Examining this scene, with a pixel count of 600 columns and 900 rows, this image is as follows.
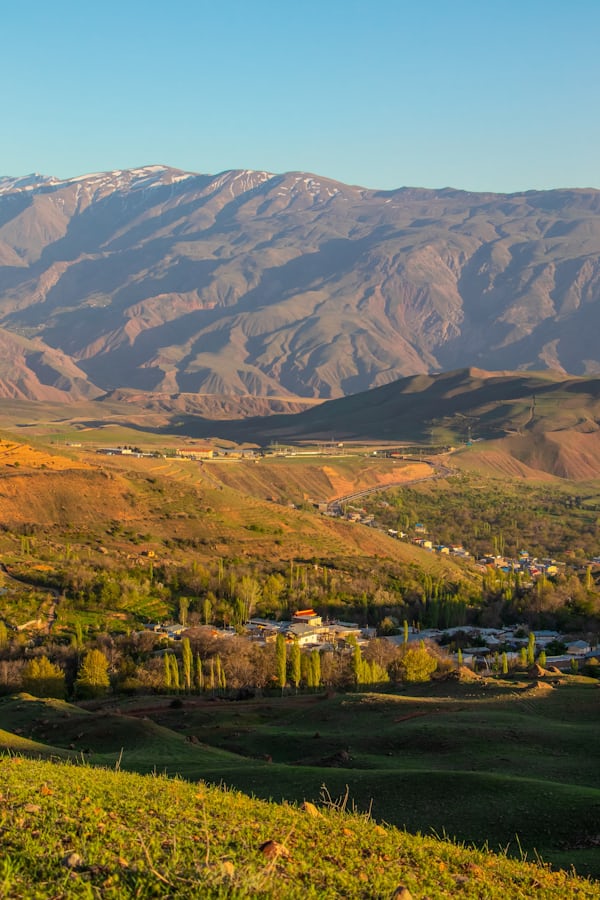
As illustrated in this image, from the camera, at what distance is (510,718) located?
116 ft

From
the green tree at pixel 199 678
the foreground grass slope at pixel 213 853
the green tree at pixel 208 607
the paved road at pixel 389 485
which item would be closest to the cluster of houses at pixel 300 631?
the green tree at pixel 208 607

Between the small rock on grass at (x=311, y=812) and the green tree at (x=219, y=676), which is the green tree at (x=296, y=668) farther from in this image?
the small rock on grass at (x=311, y=812)

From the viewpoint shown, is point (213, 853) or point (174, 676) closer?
point (213, 853)

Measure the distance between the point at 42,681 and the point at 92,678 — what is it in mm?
2640

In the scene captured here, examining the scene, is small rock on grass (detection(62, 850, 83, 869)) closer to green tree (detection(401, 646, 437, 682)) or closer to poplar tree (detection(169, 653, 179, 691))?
poplar tree (detection(169, 653, 179, 691))

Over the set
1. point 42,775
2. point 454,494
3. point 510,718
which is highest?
point 42,775

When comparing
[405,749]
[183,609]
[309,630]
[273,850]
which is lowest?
[309,630]

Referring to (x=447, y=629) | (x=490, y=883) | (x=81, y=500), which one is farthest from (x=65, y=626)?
(x=490, y=883)

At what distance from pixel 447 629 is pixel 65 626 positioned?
28412mm

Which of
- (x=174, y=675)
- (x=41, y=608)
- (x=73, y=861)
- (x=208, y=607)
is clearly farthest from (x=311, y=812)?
(x=208, y=607)

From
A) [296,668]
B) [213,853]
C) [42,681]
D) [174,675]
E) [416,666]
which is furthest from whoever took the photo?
[416,666]

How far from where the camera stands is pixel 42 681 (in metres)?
49.6

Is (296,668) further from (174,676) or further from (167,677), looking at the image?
(167,677)

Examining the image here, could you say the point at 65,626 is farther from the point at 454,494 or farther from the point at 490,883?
the point at 454,494
